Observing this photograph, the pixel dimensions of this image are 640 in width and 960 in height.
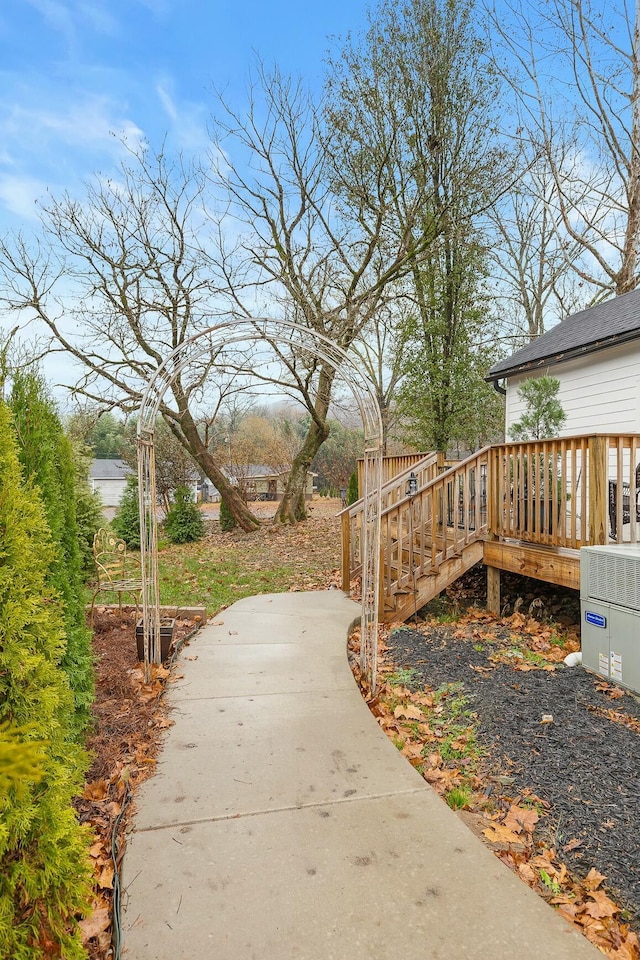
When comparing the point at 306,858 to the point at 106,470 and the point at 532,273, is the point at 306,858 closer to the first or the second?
the point at 532,273

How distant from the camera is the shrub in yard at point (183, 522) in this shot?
1219 centimetres

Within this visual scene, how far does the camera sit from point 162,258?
11.1 meters

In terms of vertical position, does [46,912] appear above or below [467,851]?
above

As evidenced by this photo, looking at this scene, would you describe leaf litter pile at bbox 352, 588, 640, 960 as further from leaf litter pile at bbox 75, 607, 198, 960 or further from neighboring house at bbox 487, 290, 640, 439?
neighboring house at bbox 487, 290, 640, 439

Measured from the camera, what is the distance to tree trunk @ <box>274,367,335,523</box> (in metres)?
12.7

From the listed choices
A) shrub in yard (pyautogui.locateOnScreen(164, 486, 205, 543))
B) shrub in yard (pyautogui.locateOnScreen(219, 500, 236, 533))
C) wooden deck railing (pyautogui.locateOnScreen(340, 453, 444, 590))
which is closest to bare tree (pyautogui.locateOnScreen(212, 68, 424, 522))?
shrub in yard (pyautogui.locateOnScreen(219, 500, 236, 533))

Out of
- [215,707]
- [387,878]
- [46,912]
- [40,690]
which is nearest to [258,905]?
[387,878]

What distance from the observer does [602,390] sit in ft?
27.2

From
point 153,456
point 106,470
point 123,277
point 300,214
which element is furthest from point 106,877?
point 106,470

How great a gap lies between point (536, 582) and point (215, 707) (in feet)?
14.6

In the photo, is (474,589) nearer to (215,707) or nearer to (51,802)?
(215,707)

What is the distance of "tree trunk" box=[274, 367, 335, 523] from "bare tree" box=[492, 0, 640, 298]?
7.39m

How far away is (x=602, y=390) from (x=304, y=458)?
7057 millimetres

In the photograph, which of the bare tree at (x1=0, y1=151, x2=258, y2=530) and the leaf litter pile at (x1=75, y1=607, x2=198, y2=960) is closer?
the leaf litter pile at (x1=75, y1=607, x2=198, y2=960)
